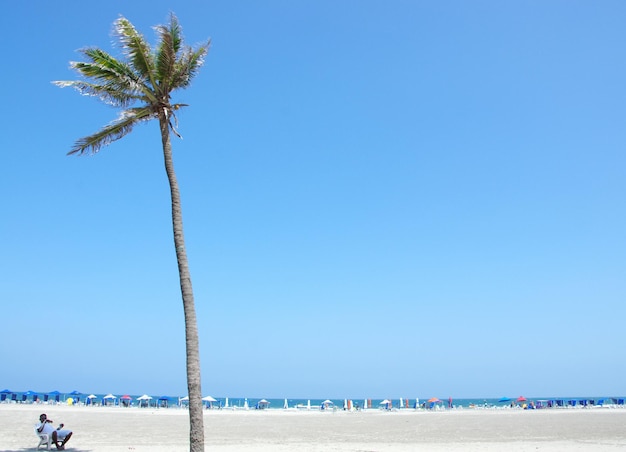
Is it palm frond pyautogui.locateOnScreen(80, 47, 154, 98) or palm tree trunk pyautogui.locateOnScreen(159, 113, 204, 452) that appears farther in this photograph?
palm frond pyautogui.locateOnScreen(80, 47, 154, 98)

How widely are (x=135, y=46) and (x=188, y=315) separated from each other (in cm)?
601

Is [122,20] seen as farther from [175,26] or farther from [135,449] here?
[135,449]

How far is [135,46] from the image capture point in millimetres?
12500

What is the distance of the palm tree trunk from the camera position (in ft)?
36.3

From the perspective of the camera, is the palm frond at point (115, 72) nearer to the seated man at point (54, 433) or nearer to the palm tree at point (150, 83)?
the palm tree at point (150, 83)

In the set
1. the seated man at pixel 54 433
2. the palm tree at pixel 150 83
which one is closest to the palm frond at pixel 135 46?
the palm tree at pixel 150 83

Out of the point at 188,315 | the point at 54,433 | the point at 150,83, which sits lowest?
the point at 54,433

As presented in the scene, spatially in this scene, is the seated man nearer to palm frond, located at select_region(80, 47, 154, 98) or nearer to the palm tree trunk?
the palm tree trunk

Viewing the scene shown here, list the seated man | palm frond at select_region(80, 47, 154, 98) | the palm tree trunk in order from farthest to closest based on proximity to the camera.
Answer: the seated man < palm frond at select_region(80, 47, 154, 98) < the palm tree trunk

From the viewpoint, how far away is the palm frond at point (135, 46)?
1243cm

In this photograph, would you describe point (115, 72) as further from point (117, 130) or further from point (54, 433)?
point (54, 433)

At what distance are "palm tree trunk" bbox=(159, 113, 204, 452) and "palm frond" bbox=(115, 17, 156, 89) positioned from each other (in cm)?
113

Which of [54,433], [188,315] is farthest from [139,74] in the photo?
[54,433]

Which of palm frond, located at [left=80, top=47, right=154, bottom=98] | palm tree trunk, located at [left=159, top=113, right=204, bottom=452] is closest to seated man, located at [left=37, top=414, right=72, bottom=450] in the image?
palm tree trunk, located at [left=159, top=113, right=204, bottom=452]
